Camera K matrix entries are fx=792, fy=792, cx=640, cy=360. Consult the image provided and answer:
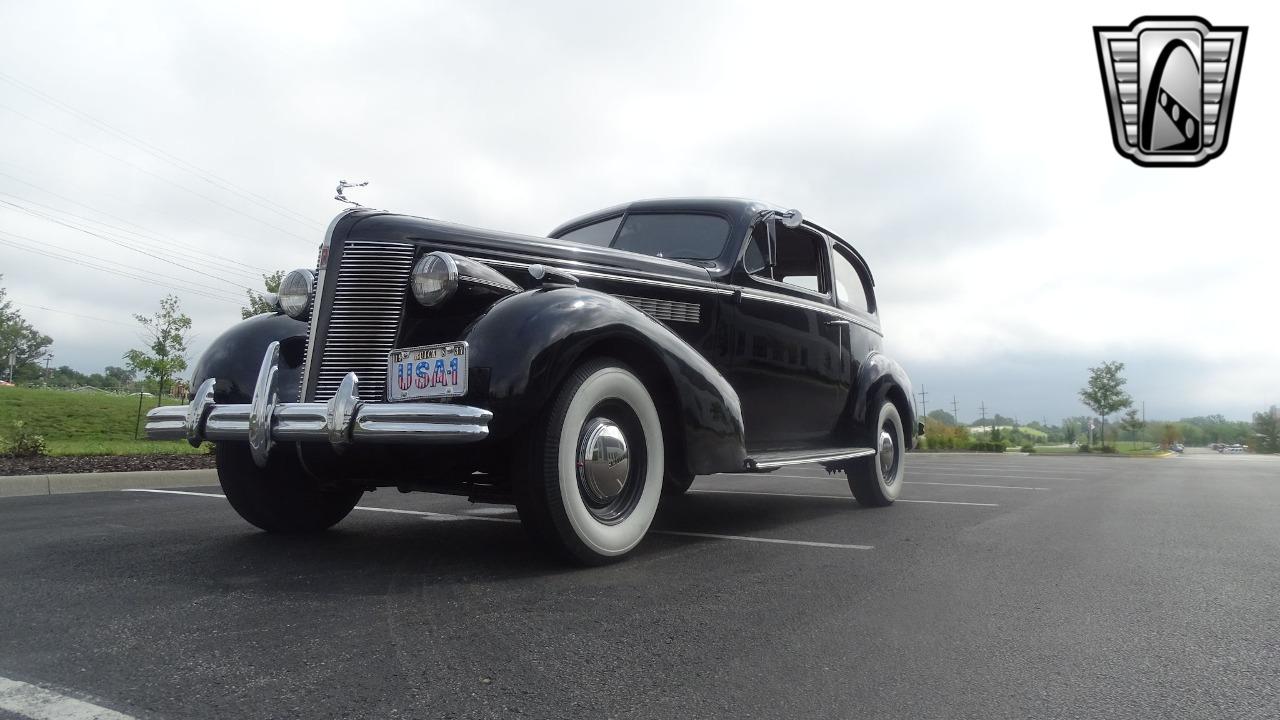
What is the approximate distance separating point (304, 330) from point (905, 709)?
3.22 metres

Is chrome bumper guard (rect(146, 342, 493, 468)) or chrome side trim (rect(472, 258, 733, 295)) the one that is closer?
chrome bumper guard (rect(146, 342, 493, 468))

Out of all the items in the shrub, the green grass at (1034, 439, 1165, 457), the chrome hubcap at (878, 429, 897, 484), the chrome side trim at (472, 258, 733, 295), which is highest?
the chrome side trim at (472, 258, 733, 295)

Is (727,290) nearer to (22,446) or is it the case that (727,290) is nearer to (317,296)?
(317,296)

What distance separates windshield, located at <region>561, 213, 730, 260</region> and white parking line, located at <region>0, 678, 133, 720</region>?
3592mm

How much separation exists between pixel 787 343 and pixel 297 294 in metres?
2.98

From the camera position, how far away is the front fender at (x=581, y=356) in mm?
3068

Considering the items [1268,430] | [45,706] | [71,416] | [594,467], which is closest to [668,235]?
[594,467]

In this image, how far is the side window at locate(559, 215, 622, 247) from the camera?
207 inches

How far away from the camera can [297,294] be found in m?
3.86

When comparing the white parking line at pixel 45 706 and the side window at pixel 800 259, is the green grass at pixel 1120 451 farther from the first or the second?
the white parking line at pixel 45 706

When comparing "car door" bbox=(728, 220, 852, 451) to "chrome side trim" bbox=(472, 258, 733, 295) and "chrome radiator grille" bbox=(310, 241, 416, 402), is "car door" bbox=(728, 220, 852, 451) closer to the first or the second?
"chrome side trim" bbox=(472, 258, 733, 295)

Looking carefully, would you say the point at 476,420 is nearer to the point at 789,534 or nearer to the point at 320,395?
the point at 320,395

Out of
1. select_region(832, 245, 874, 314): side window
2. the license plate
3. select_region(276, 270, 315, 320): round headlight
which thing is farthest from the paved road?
select_region(832, 245, 874, 314): side window

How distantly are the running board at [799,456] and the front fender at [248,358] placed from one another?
2251mm
